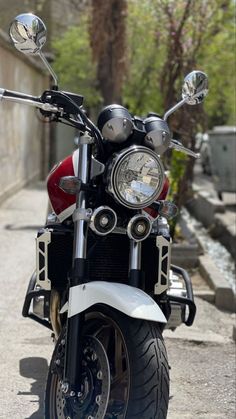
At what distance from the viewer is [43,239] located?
4.13m

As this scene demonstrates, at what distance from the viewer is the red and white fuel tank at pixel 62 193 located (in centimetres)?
418

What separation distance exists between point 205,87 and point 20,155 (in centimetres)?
1187

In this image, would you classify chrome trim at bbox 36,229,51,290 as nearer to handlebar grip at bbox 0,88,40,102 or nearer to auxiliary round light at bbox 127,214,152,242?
auxiliary round light at bbox 127,214,152,242

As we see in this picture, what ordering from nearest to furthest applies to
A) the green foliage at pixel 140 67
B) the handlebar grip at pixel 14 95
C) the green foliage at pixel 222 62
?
the handlebar grip at pixel 14 95
the green foliage at pixel 222 62
the green foliage at pixel 140 67

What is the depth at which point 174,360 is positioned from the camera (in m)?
5.79

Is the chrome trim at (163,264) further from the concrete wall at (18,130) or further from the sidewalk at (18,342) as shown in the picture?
the concrete wall at (18,130)

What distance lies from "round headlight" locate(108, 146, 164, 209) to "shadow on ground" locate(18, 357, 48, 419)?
1485 mm

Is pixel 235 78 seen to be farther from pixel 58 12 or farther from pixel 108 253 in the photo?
pixel 108 253

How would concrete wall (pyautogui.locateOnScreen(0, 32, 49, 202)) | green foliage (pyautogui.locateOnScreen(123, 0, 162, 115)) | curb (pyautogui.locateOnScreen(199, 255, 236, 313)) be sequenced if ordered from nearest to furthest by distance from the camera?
curb (pyautogui.locateOnScreen(199, 255, 236, 313)), concrete wall (pyautogui.locateOnScreen(0, 32, 49, 202)), green foliage (pyautogui.locateOnScreen(123, 0, 162, 115))

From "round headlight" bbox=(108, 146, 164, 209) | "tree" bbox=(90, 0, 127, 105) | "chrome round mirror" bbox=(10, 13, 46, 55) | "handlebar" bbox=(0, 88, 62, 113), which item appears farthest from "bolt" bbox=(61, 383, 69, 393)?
"tree" bbox=(90, 0, 127, 105)

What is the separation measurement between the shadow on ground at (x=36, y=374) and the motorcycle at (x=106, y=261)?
777 millimetres

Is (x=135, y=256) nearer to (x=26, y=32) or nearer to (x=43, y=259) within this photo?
(x=43, y=259)

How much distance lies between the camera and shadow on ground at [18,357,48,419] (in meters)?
4.66

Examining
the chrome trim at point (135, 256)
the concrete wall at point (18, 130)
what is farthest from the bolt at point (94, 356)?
the concrete wall at point (18, 130)
